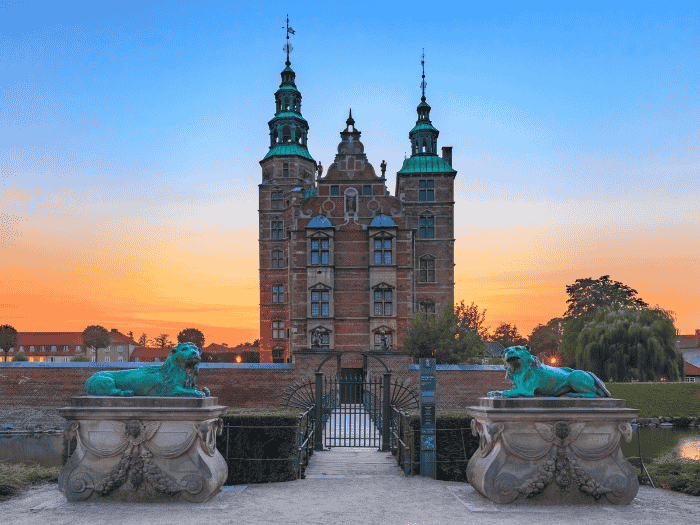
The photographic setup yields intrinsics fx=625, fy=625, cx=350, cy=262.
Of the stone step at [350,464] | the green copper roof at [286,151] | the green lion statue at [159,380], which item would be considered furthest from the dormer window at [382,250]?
the green lion statue at [159,380]

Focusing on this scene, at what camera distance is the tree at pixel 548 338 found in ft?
236

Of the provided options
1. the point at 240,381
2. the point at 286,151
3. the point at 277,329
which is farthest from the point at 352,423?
the point at 286,151

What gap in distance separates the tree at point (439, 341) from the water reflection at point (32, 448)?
53.7 ft

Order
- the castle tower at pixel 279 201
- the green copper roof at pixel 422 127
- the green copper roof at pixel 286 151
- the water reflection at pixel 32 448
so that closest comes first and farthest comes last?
the water reflection at pixel 32 448, the green copper roof at pixel 422 127, the castle tower at pixel 279 201, the green copper roof at pixel 286 151

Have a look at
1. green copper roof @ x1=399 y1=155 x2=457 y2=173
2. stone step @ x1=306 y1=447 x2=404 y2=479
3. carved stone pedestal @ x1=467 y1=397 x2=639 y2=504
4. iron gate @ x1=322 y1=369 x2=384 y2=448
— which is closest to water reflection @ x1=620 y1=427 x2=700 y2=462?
iron gate @ x1=322 y1=369 x2=384 y2=448

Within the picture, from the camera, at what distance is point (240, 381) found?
2748 cm

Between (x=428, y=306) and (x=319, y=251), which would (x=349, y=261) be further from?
(x=428, y=306)

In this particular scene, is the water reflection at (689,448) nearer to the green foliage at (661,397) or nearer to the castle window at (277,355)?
the green foliage at (661,397)

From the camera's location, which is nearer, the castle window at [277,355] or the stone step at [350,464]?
the stone step at [350,464]

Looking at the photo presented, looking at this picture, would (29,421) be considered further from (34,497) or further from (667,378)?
(667,378)

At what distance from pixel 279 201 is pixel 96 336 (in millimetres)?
34201

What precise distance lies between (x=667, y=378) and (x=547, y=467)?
31448mm

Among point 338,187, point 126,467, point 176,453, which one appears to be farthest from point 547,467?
point 338,187

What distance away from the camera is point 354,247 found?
34.0m
